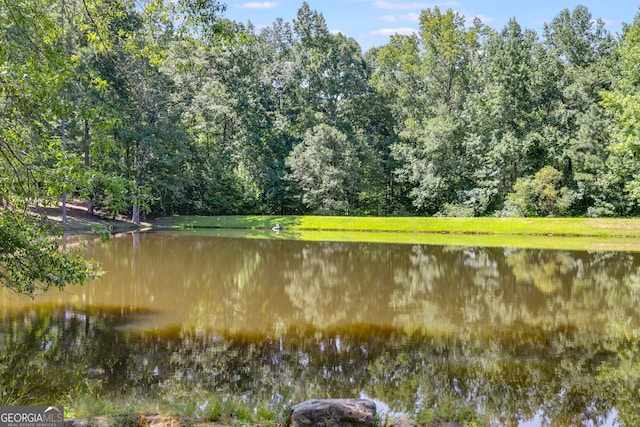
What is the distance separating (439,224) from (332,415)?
32.1m

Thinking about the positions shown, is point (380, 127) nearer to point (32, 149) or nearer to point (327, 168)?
point (327, 168)

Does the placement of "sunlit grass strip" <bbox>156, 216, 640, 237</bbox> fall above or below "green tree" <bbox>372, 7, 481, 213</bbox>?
below

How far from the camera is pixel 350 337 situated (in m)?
9.77

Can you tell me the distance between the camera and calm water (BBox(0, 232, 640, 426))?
6.89m

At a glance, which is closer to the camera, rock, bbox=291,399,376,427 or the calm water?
rock, bbox=291,399,376,427

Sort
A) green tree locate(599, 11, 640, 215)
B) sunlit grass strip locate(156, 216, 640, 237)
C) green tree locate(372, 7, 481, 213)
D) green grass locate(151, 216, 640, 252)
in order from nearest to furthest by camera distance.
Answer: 1. green tree locate(599, 11, 640, 215)
2. green grass locate(151, 216, 640, 252)
3. sunlit grass strip locate(156, 216, 640, 237)
4. green tree locate(372, 7, 481, 213)

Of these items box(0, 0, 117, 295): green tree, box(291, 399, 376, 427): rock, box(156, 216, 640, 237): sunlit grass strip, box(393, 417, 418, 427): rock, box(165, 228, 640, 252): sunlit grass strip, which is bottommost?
box(165, 228, 640, 252): sunlit grass strip

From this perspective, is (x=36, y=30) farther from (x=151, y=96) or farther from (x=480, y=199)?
(x=480, y=199)

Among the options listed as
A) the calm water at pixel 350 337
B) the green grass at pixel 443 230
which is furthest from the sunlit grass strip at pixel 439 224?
the calm water at pixel 350 337

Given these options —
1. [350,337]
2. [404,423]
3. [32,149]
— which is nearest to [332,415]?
[404,423]

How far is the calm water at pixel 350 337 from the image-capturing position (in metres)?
6.89

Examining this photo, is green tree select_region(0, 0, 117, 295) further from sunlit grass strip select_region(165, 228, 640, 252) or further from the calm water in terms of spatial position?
sunlit grass strip select_region(165, 228, 640, 252)

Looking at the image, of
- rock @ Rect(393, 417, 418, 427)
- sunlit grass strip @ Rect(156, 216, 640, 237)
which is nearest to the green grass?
sunlit grass strip @ Rect(156, 216, 640, 237)

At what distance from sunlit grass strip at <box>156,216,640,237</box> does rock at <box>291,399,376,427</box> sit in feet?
100
